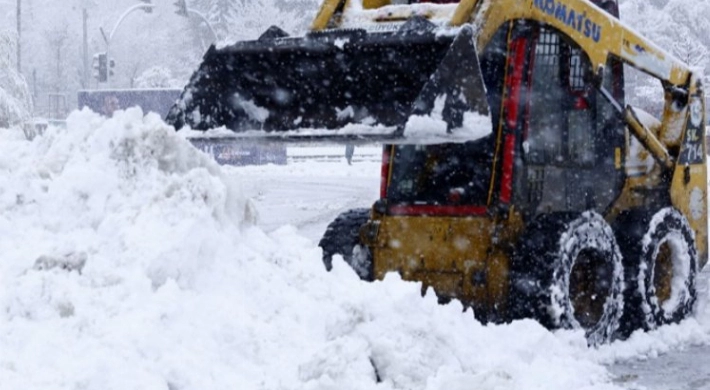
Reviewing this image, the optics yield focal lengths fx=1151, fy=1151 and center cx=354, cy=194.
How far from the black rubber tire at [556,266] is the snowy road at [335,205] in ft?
1.13

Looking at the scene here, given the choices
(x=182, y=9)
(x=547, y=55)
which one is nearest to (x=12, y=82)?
(x=182, y=9)

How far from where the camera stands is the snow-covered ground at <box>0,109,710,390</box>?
15.6ft

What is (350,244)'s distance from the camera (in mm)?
8227

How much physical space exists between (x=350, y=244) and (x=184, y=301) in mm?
3162

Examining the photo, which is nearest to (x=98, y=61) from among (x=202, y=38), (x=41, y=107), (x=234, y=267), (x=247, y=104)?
(x=247, y=104)

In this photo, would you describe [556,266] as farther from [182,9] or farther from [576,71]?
[182,9]

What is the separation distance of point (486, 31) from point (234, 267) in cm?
242

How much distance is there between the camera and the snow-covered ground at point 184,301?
4.76 m

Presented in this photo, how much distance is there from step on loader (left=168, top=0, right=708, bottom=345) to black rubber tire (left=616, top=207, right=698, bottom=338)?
14 mm

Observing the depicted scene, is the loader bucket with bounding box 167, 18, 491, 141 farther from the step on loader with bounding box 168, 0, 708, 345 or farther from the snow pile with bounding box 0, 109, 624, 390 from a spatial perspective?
the snow pile with bounding box 0, 109, 624, 390

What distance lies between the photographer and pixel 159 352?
15.7 ft

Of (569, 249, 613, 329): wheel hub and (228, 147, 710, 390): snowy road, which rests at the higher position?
(569, 249, 613, 329): wheel hub

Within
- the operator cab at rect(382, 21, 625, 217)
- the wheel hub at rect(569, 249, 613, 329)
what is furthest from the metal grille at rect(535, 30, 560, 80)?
the wheel hub at rect(569, 249, 613, 329)

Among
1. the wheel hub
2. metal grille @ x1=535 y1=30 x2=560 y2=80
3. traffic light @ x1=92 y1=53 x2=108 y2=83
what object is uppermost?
metal grille @ x1=535 y1=30 x2=560 y2=80
